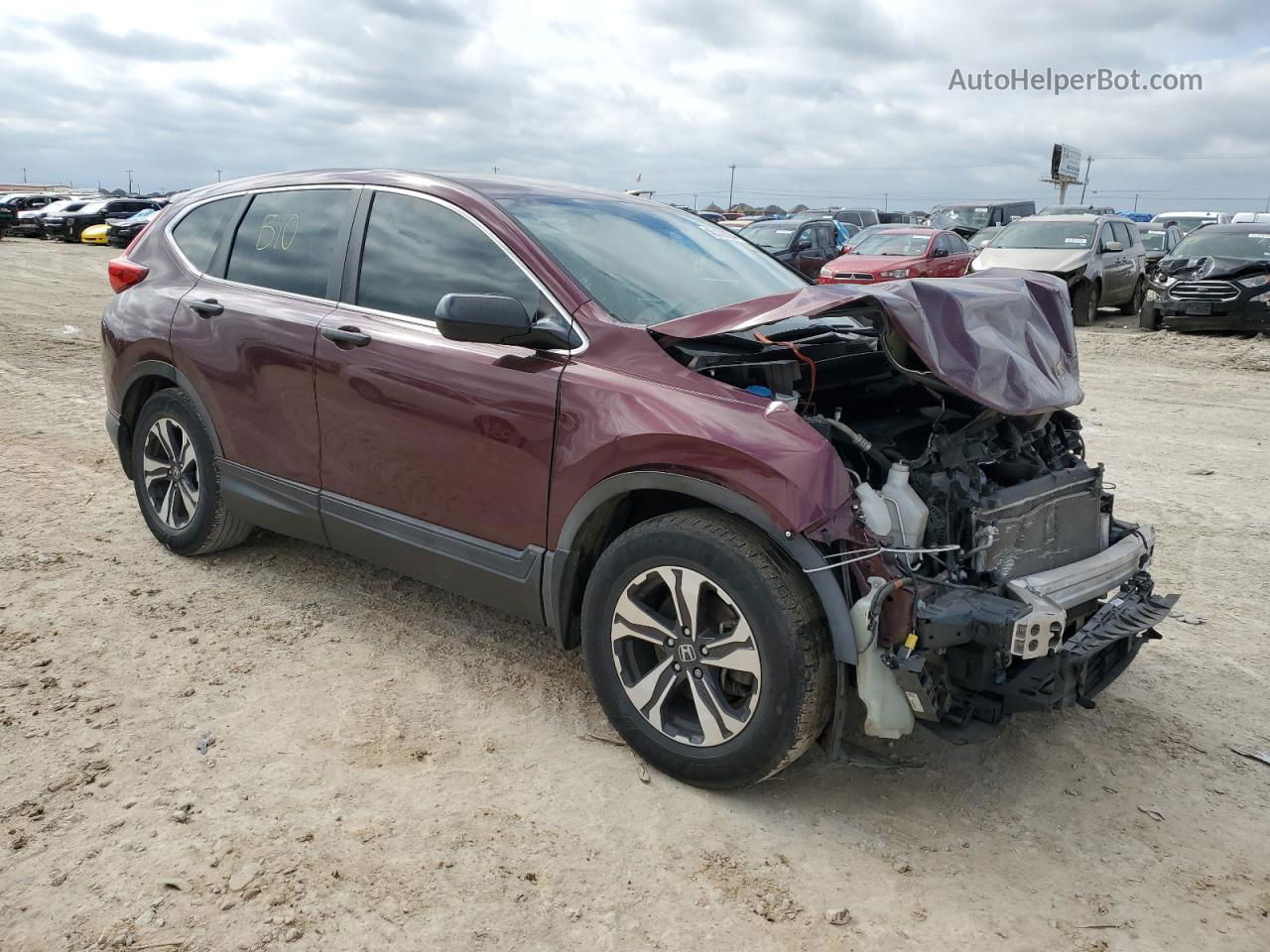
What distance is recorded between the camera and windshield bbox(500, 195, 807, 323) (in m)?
3.45

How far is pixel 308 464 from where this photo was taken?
4047mm

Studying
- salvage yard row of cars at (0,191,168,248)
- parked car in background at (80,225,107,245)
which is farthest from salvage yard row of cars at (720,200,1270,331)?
salvage yard row of cars at (0,191,168,248)

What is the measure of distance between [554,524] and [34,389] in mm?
7420

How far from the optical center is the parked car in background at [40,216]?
104 feet

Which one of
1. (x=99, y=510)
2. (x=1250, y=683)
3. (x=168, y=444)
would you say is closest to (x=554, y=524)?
(x=168, y=444)

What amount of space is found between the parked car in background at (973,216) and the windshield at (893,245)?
9.97 metres

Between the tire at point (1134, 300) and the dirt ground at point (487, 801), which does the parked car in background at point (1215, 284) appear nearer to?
the tire at point (1134, 300)

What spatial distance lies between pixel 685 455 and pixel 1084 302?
48.0ft

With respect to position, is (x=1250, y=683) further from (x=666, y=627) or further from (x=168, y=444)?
(x=168, y=444)

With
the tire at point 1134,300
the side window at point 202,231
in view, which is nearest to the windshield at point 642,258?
the side window at point 202,231

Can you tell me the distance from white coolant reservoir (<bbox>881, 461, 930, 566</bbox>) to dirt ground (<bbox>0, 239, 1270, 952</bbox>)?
886 millimetres

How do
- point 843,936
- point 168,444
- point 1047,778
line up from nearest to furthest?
point 843,936 < point 1047,778 < point 168,444

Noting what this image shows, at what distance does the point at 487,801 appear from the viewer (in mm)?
3016

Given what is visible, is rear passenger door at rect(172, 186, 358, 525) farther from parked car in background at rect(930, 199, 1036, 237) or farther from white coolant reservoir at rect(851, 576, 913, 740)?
parked car in background at rect(930, 199, 1036, 237)
